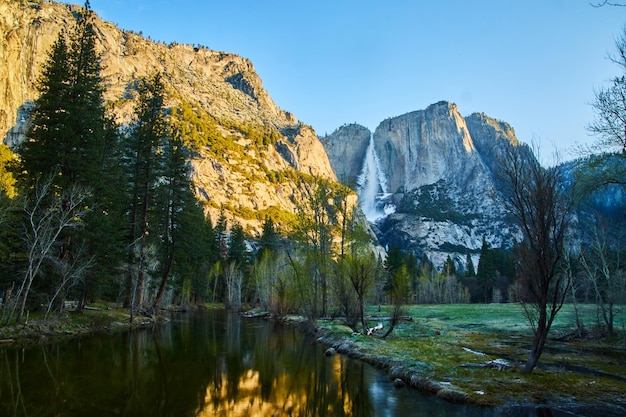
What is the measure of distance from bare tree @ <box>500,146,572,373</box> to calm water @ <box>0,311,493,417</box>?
17.7 feet

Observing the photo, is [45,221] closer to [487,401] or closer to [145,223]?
[145,223]

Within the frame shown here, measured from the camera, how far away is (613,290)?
89.0ft

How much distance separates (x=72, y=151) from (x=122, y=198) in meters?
8.60

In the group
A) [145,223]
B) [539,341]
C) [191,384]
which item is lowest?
[191,384]

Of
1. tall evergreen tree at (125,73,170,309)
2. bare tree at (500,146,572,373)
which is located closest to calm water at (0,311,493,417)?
bare tree at (500,146,572,373)

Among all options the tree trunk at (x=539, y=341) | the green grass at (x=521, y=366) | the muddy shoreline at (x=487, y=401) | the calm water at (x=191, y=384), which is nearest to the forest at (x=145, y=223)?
the tree trunk at (x=539, y=341)

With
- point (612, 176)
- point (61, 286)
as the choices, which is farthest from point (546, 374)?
point (61, 286)

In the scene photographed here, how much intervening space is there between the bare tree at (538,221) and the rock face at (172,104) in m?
89.5

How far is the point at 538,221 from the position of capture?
14320 millimetres

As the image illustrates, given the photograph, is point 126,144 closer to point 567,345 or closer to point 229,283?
point 567,345

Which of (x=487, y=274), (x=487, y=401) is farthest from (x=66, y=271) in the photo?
(x=487, y=274)

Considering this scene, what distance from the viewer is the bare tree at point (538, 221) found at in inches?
556

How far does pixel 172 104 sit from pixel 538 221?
512ft

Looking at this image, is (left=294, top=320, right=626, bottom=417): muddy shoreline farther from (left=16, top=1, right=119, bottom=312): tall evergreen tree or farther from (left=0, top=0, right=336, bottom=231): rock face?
(left=0, top=0, right=336, bottom=231): rock face
